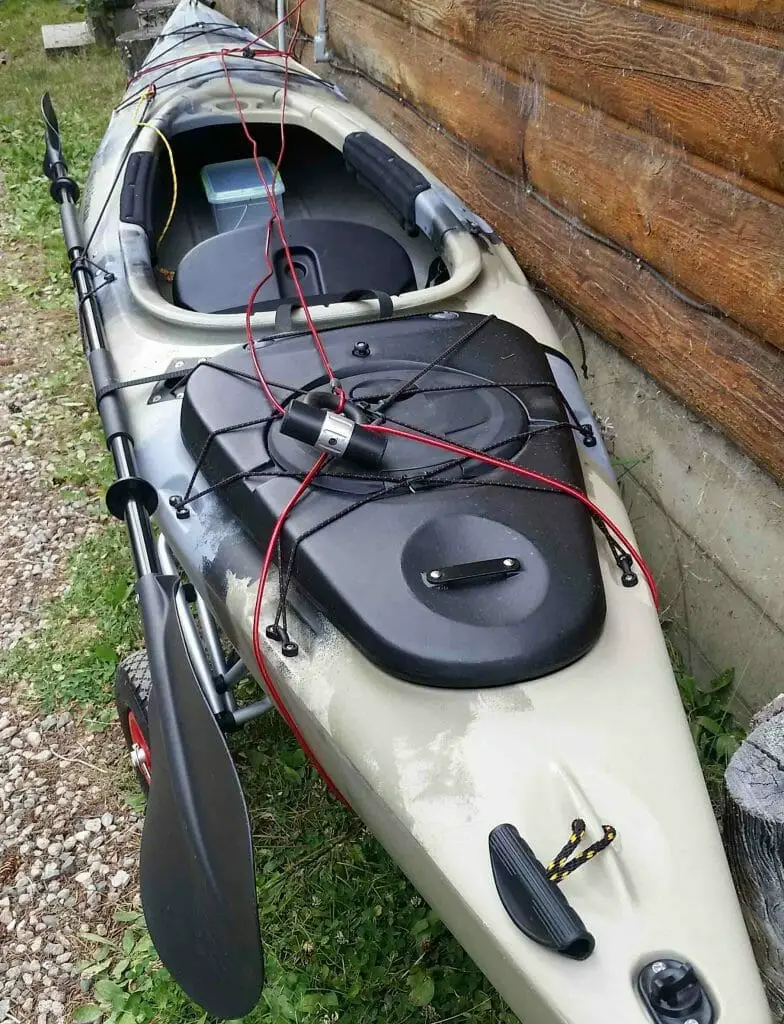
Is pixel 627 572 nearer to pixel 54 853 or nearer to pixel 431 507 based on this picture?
pixel 431 507

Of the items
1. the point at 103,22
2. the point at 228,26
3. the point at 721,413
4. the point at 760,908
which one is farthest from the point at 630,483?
the point at 103,22

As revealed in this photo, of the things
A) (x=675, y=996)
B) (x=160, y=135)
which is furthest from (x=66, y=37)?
(x=675, y=996)

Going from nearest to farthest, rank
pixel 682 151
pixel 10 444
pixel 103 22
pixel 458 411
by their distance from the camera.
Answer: pixel 458 411, pixel 682 151, pixel 10 444, pixel 103 22

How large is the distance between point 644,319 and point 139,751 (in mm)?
1679

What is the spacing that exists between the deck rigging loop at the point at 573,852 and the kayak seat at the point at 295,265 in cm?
174

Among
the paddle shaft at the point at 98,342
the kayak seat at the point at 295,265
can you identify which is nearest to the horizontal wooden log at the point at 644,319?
the kayak seat at the point at 295,265

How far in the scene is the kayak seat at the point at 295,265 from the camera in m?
2.42

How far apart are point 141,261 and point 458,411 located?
121 cm

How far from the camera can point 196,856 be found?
1.09 metres

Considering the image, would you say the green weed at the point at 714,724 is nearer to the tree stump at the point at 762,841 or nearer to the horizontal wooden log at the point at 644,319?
the horizontal wooden log at the point at 644,319

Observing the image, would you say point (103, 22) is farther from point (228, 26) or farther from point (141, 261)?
point (141, 261)

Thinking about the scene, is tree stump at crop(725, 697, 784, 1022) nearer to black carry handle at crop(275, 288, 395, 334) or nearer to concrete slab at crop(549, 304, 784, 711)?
concrete slab at crop(549, 304, 784, 711)

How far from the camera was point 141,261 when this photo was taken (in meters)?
2.33

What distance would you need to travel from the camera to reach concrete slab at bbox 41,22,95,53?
7.14 meters
